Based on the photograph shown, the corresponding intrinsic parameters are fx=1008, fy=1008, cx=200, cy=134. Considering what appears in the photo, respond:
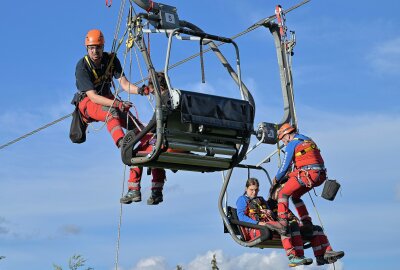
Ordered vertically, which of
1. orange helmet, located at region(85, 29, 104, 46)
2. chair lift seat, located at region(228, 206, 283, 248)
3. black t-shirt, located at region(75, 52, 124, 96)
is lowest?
chair lift seat, located at region(228, 206, 283, 248)

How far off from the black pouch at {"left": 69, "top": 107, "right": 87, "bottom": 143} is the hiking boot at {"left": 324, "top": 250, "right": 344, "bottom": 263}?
3365mm

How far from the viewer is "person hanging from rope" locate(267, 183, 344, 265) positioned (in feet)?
41.5

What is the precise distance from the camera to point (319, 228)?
504 inches

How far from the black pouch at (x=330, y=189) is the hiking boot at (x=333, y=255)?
36.0 inches

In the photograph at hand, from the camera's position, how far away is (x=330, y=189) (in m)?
12.1

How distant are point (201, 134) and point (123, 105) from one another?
43.5 inches

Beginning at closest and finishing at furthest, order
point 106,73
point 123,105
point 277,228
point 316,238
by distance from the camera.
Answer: point 123,105, point 106,73, point 277,228, point 316,238

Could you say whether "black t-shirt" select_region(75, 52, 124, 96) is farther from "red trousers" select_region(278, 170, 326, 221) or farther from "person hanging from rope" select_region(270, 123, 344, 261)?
"red trousers" select_region(278, 170, 326, 221)

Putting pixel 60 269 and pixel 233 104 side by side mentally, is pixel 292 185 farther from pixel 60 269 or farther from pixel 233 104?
pixel 60 269

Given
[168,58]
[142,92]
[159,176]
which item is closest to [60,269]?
[159,176]

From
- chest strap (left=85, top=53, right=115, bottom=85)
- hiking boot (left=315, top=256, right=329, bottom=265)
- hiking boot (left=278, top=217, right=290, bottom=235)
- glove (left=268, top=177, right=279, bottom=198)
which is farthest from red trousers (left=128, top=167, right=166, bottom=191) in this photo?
hiking boot (left=315, top=256, right=329, bottom=265)

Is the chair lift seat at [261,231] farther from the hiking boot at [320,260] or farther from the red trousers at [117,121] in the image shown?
the red trousers at [117,121]

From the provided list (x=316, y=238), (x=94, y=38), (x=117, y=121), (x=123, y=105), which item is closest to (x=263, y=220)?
Answer: (x=316, y=238)

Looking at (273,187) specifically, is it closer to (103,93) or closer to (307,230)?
(307,230)
